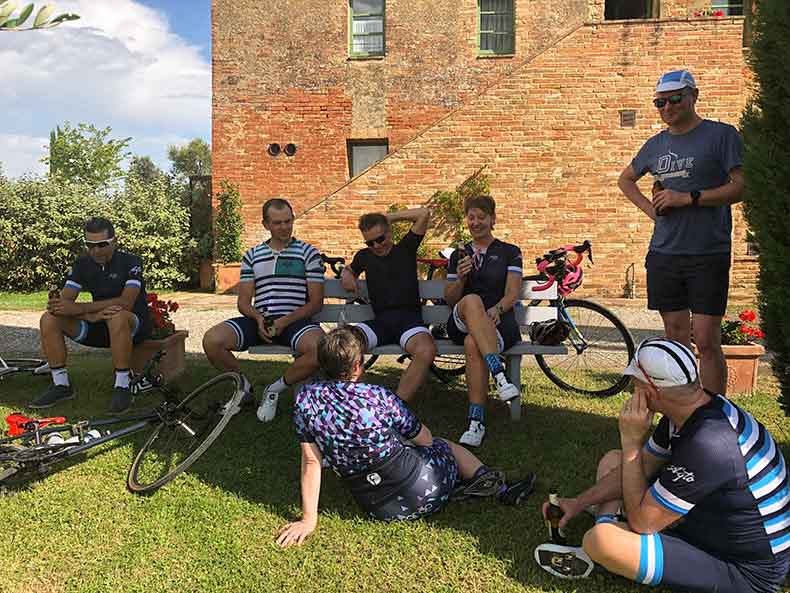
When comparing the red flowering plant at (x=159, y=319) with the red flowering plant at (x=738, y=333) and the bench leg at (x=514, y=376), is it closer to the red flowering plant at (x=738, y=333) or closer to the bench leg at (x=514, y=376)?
the bench leg at (x=514, y=376)

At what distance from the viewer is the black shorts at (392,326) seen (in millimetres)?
4828

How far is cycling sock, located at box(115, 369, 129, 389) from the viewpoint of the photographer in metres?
5.22

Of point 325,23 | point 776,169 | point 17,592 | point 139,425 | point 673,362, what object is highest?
point 325,23

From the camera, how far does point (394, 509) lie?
326 cm

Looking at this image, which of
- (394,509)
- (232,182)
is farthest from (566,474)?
(232,182)

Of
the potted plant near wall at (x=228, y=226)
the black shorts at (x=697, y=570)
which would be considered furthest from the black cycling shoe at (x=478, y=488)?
the potted plant near wall at (x=228, y=226)

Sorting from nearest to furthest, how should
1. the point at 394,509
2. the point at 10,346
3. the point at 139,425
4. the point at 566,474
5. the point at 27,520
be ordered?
the point at 394,509
the point at 27,520
the point at 566,474
the point at 139,425
the point at 10,346

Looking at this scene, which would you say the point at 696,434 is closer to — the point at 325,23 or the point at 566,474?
the point at 566,474

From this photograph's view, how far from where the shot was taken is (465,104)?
38.9 feet

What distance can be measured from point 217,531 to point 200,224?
44.7 ft

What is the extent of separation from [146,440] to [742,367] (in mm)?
4491

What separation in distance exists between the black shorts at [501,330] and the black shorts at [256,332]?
1003mm

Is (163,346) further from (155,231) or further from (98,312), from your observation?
(155,231)

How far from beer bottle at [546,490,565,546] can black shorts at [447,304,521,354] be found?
178 cm
